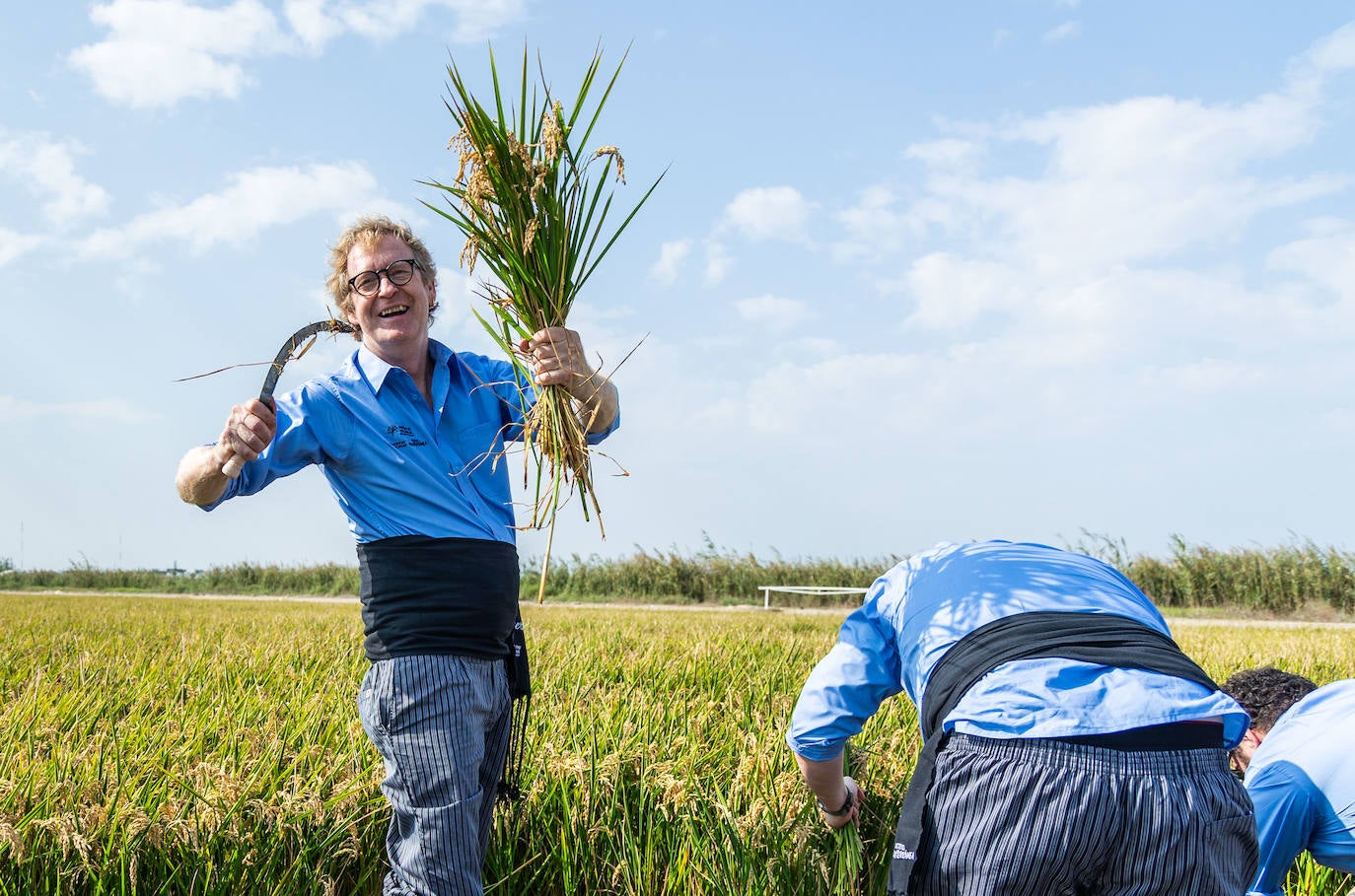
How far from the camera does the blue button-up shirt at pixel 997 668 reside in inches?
64.1

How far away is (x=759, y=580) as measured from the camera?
2041cm

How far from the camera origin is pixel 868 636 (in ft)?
6.41

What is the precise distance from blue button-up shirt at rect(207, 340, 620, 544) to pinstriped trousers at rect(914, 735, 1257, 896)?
1207 millimetres

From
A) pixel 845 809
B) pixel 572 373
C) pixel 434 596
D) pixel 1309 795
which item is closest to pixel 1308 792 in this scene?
pixel 1309 795

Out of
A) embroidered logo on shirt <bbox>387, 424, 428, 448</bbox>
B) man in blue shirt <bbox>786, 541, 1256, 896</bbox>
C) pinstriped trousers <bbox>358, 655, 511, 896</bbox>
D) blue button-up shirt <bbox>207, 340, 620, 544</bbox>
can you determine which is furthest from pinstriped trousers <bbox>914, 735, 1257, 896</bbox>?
embroidered logo on shirt <bbox>387, 424, 428, 448</bbox>

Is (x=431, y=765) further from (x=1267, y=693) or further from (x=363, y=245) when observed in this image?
(x=1267, y=693)

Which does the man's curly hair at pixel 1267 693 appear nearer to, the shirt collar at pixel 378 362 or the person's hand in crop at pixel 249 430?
the shirt collar at pixel 378 362

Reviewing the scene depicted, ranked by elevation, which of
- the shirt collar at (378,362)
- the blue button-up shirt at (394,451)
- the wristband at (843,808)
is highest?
the shirt collar at (378,362)

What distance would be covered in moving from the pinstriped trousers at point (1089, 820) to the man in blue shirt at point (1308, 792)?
75 centimetres

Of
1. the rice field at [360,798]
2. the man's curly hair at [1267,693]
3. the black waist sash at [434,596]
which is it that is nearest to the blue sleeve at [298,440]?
the black waist sash at [434,596]

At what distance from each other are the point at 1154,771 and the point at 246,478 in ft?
6.40

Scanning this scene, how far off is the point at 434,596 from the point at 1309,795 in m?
2.11

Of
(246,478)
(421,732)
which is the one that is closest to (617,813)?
(421,732)

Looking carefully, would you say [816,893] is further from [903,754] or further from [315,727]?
[315,727]
